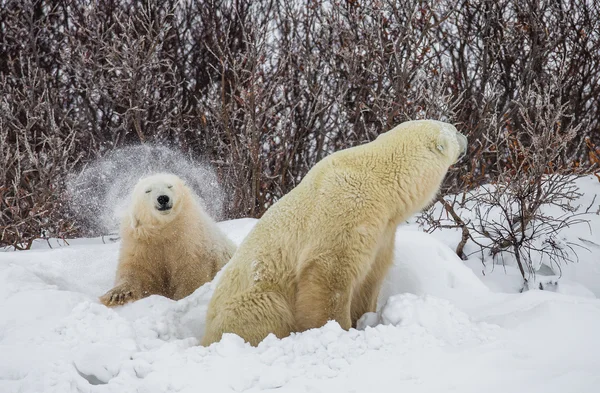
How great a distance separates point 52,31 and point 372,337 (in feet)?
23.8

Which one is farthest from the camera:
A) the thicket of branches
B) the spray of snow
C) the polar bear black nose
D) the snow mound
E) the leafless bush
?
the spray of snow

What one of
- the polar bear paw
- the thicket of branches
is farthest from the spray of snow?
the polar bear paw

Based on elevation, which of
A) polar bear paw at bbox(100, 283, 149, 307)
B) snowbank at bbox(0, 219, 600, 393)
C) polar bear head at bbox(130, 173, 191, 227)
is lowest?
polar bear paw at bbox(100, 283, 149, 307)

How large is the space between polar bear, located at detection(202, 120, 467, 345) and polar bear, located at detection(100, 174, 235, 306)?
90 cm

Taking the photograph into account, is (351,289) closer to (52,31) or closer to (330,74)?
(330,74)

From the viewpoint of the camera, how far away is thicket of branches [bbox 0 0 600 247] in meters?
6.34

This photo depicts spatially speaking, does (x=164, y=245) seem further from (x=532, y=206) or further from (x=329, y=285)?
(x=532, y=206)

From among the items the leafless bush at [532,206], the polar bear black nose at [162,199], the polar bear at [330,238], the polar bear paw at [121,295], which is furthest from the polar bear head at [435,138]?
the polar bear paw at [121,295]

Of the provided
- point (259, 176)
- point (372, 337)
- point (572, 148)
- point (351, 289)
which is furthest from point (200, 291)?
point (572, 148)

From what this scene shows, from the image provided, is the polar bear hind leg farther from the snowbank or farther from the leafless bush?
the leafless bush

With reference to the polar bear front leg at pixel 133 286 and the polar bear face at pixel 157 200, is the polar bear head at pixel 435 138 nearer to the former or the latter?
the polar bear face at pixel 157 200

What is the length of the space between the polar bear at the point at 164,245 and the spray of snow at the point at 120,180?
7.61ft

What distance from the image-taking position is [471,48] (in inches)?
286

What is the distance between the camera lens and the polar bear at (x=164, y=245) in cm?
379
